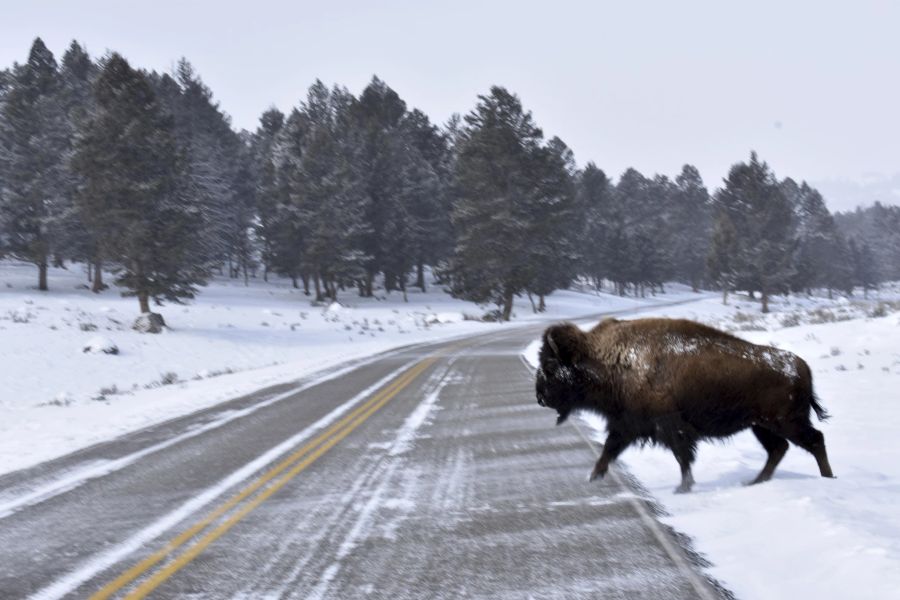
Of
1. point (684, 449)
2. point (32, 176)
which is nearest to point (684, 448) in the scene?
point (684, 449)

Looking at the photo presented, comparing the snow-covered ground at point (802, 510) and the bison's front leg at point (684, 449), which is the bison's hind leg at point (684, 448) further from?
the snow-covered ground at point (802, 510)

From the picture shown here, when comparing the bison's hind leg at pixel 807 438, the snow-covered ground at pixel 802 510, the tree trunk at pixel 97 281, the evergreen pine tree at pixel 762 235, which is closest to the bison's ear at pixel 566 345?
the snow-covered ground at pixel 802 510

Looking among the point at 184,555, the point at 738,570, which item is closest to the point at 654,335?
the point at 738,570

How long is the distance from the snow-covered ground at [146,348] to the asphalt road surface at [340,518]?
2.68 meters

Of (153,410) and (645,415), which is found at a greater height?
(645,415)

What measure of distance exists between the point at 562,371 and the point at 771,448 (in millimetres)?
2043

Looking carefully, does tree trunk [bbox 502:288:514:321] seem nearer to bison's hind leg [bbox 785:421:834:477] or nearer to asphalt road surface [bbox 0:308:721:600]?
asphalt road surface [bbox 0:308:721:600]

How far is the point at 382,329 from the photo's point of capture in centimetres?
4247

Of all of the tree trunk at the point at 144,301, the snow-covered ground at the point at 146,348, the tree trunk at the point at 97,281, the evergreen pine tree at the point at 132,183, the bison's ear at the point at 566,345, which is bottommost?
the snow-covered ground at the point at 146,348

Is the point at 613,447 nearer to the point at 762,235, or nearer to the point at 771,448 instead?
the point at 771,448

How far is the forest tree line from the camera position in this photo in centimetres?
3262

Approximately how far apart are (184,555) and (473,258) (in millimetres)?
46328

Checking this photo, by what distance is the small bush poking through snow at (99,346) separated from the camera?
86.0 ft

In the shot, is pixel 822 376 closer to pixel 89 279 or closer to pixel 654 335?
pixel 654 335
